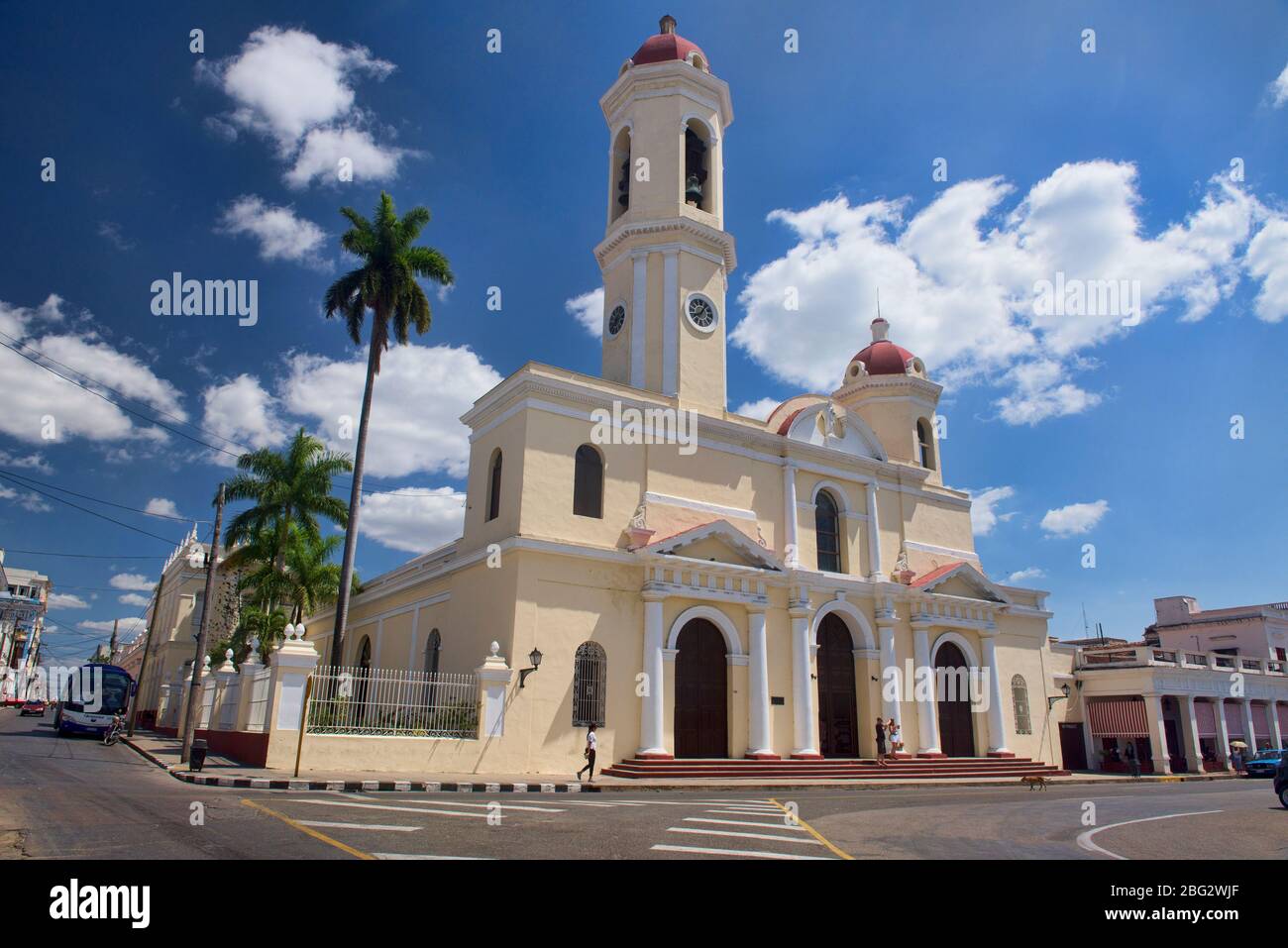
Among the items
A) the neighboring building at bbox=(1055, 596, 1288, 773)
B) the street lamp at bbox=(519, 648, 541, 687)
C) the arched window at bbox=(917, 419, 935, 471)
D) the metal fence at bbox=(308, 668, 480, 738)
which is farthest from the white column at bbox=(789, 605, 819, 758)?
the neighboring building at bbox=(1055, 596, 1288, 773)

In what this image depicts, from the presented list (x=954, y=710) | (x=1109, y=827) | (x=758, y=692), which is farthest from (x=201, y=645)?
(x=954, y=710)

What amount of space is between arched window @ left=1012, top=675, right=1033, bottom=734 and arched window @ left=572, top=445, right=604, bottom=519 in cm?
1788

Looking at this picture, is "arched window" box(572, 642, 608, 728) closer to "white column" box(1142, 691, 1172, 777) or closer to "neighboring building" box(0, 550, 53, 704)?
"white column" box(1142, 691, 1172, 777)

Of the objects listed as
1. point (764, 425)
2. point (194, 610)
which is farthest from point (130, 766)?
point (194, 610)

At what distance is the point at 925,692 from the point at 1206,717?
17875 mm

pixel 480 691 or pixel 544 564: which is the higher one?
pixel 544 564

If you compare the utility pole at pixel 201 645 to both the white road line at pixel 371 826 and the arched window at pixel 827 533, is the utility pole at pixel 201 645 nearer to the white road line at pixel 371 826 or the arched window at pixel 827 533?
the white road line at pixel 371 826

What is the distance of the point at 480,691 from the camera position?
62.0 feet

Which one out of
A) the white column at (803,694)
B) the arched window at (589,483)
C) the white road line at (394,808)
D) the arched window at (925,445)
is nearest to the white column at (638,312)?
the arched window at (589,483)

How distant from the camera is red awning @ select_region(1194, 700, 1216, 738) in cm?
3556

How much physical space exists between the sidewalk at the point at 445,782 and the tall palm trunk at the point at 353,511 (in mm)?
3954
